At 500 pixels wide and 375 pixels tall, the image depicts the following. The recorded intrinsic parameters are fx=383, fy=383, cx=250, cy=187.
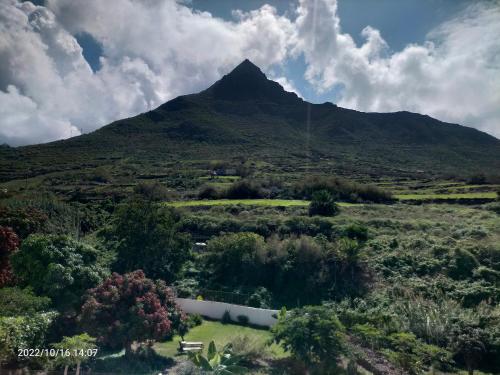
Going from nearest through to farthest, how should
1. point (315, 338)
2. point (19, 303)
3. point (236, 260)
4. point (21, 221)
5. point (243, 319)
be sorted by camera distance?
point (315, 338) → point (19, 303) → point (243, 319) → point (21, 221) → point (236, 260)

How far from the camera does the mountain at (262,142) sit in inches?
2078

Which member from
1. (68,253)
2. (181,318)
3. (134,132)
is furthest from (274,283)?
(134,132)

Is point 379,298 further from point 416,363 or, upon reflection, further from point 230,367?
point 230,367

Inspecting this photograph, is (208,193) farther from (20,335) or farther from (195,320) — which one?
(20,335)

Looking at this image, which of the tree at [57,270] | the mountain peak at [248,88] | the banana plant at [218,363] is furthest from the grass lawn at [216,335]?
the mountain peak at [248,88]

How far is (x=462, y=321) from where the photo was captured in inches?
499

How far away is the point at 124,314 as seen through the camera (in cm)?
1141

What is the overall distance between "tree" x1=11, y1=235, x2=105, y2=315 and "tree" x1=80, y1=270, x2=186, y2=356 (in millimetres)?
1360

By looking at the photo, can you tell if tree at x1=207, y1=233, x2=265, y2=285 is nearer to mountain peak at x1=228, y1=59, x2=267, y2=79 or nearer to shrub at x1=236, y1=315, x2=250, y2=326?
shrub at x1=236, y1=315, x2=250, y2=326

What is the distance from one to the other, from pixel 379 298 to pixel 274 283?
15.9ft

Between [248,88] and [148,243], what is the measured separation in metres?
85.7

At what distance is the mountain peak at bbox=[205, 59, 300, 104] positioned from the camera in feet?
316

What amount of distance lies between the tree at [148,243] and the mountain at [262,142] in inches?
1033

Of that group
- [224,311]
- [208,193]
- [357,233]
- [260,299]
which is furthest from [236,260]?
[208,193]
